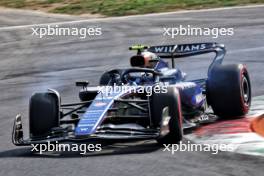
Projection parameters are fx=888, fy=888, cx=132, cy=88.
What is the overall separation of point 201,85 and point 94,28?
17.1m

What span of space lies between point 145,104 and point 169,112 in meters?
0.81

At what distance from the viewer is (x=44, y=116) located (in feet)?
33.9

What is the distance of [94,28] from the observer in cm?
2866

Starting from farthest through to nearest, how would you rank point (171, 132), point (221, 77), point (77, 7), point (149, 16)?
1. point (77, 7)
2. point (149, 16)
3. point (221, 77)
4. point (171, 132)

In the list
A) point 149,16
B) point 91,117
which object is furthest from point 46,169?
point 149,16

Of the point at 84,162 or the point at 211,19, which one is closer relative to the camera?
the point at 84,162

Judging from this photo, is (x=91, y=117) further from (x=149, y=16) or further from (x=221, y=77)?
(x=149, y=16)
